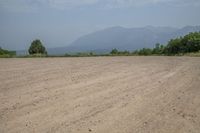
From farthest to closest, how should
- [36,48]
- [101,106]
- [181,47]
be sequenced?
[36,48], [181,47], [101,106]

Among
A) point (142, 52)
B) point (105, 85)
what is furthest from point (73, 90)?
point (142, 52)

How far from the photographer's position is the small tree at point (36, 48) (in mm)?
47312

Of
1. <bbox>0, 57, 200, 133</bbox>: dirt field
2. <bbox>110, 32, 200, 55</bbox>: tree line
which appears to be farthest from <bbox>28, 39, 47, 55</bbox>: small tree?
<bbox>0, 57, 200, 133</bbox>: dirt field

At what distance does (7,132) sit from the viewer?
6957 millimetres

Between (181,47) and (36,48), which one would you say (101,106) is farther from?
(36,48)

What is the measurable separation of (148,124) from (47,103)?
3511 millimetres

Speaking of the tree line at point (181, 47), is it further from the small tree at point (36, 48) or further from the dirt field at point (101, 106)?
the dirt field at point (101, 106)

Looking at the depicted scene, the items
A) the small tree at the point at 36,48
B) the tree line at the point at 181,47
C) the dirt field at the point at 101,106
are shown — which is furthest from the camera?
the small tree at the point at 36,48

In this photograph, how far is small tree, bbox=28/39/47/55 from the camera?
47312 mm

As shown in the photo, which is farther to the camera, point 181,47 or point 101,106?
point 181,47

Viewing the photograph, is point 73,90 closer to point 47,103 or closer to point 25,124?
point 47,103

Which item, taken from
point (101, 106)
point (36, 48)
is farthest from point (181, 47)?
point (101, 106)

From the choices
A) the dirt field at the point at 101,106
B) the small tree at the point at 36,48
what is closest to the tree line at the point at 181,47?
the small tree at the point at 36,48

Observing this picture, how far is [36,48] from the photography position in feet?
156
